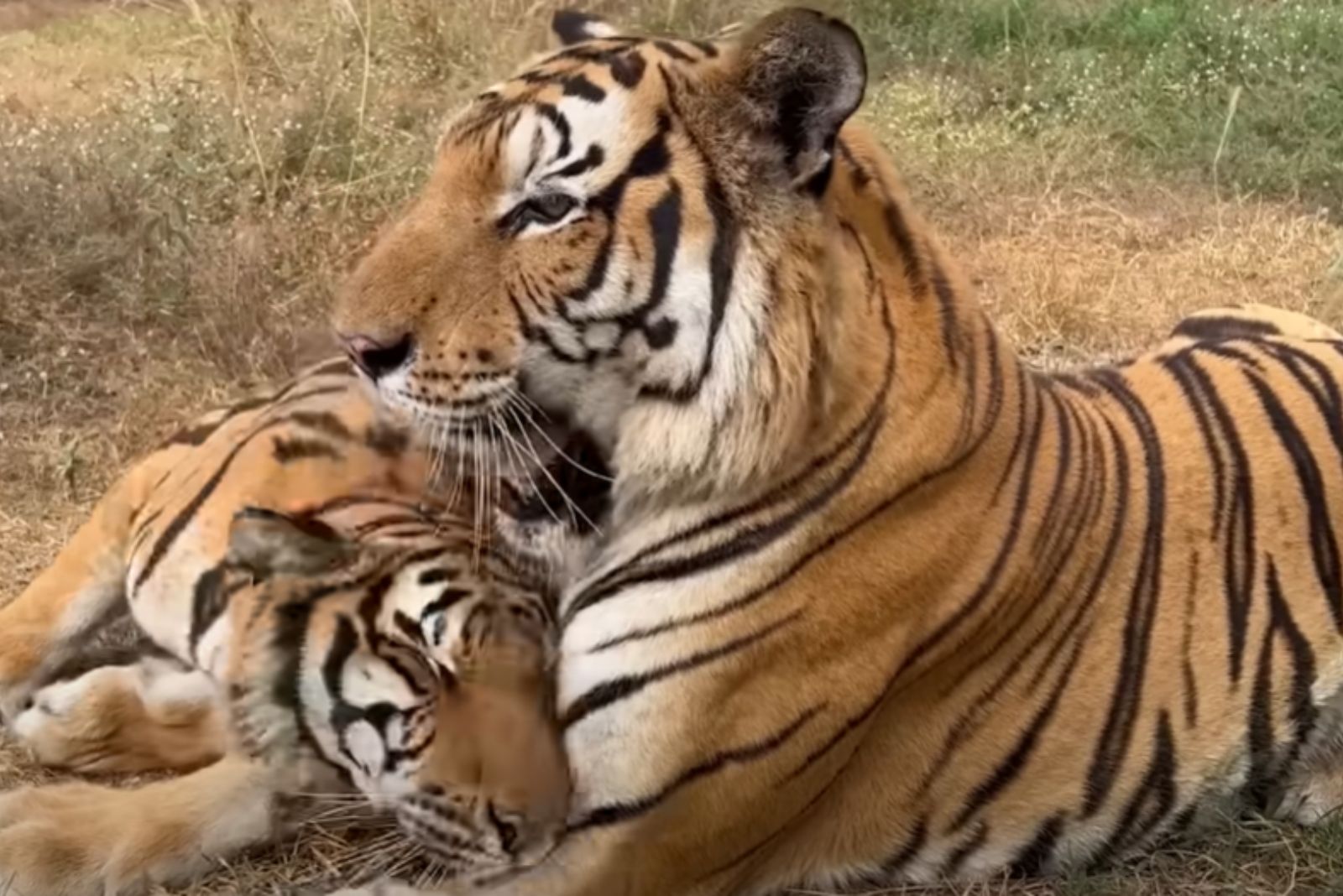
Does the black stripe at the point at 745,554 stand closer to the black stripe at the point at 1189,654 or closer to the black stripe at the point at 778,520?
the black stripe at the point at 778,520

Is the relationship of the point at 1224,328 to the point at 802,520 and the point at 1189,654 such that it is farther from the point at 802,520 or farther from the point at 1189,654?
the point at 802,520

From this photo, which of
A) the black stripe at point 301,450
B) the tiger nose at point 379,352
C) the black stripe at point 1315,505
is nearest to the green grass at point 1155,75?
the black stripe at point 1315,505

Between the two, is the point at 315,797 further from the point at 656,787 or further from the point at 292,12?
the point at 292,12

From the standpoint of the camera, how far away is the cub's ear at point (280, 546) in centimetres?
218

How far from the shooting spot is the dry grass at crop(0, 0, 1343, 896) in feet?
10.5

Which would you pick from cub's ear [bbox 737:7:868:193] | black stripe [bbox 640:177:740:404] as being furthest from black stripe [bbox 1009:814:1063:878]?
cub's ear [bbox 737:7:868:193]

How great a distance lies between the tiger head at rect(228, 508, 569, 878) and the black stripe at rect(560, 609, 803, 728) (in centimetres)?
6

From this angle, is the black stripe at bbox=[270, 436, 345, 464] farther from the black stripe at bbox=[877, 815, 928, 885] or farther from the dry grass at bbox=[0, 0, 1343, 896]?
the black stripe at bbox=[877, 815, 928, 885]

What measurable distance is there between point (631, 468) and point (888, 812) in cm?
57

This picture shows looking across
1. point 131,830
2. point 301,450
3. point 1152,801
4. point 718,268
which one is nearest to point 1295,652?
point 1152,801

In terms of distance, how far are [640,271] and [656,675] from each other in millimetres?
458

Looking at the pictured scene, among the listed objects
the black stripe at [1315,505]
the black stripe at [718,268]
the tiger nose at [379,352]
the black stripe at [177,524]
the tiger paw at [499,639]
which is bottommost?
the black stripe at [177,524]

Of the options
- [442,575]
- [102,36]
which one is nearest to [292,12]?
[102,36]

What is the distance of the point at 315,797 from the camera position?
2.24 meters
